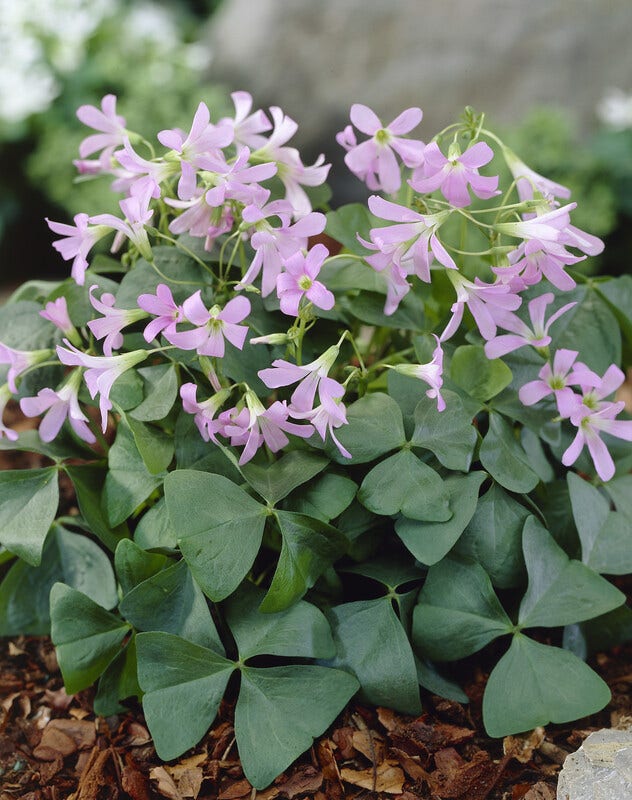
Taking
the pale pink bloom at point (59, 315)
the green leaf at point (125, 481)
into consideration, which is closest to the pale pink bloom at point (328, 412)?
the green leaf at point (125, 481)

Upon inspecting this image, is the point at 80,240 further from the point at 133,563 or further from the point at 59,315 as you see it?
the point at 133,563

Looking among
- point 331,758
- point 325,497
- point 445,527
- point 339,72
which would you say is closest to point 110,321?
point 325,497

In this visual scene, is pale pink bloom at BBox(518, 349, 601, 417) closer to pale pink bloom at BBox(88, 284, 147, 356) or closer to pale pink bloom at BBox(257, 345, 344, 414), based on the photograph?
pale pink bloom at BBox(257, 345, 344, 414)

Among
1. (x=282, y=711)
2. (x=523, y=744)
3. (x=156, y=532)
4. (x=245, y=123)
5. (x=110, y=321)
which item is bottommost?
(x=523, y=744)

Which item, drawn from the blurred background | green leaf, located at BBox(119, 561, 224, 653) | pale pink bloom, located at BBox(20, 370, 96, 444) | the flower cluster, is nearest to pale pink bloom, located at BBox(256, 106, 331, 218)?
the flower cluster

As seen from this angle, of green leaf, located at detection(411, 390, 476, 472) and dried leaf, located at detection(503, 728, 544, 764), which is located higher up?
green leaf, located at detection(411, 390, 476, 472)

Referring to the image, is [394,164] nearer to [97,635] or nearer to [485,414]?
[485,414]

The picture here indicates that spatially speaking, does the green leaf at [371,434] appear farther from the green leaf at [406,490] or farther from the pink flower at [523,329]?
the pink flower at [523,329]
